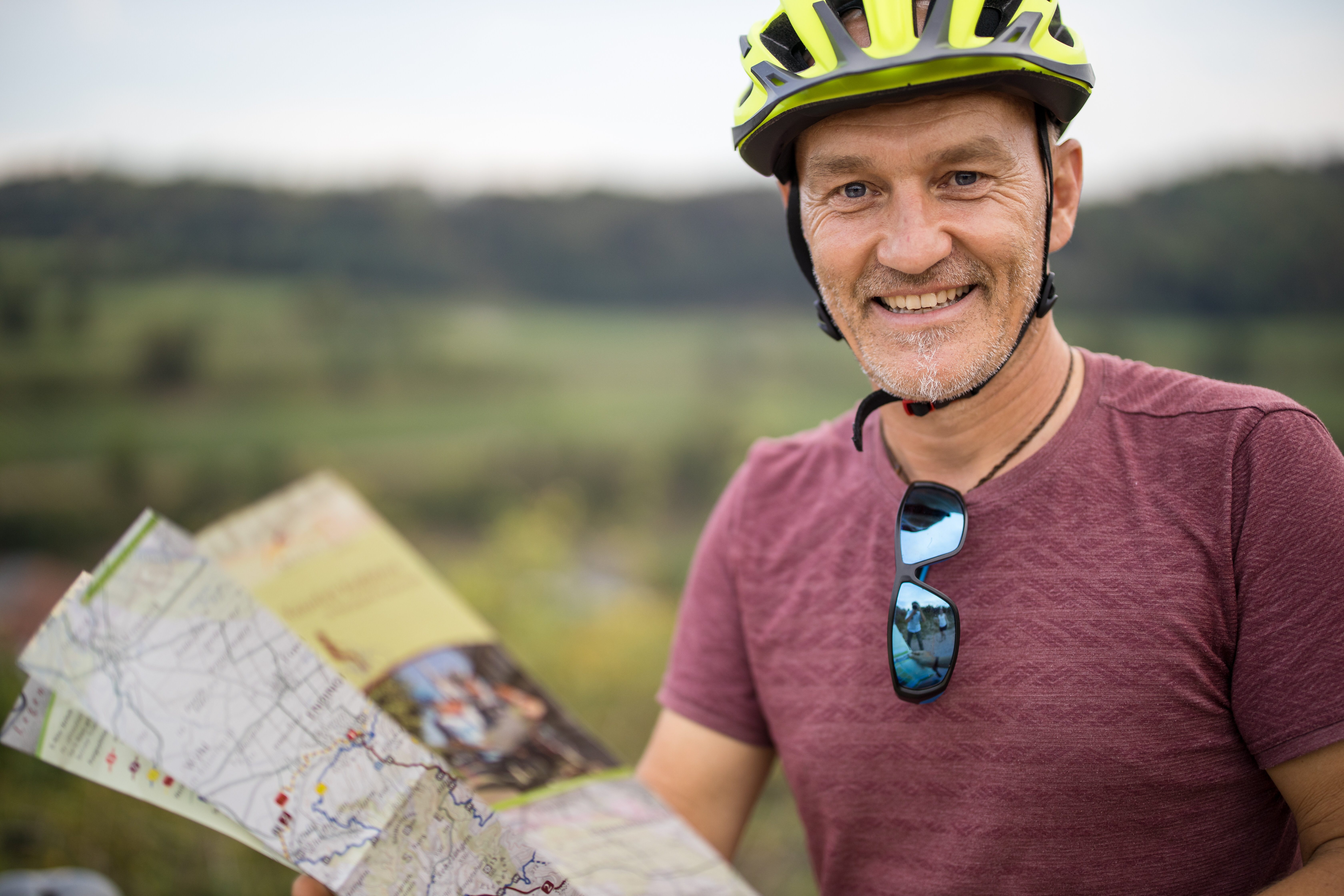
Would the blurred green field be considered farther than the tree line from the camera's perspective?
No

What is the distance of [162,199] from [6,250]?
1036 mm

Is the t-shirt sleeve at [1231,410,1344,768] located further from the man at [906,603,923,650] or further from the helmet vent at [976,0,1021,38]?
Result: the helmet vent at [976,0,1021,38]

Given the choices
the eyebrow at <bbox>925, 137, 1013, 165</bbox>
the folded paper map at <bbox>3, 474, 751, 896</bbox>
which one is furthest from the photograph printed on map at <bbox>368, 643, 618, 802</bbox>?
the eyebrow at <bbox>925, 137, 1013, 165</bbox>

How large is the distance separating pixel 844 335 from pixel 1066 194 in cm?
53

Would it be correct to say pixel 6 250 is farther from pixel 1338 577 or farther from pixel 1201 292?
pixel 1201 292

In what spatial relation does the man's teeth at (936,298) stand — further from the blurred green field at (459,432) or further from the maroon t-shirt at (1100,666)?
the blurred green field at (459,432)

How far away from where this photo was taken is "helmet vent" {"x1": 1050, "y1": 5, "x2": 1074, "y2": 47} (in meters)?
1.78

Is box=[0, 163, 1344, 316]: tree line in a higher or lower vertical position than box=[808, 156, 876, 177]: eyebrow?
higher

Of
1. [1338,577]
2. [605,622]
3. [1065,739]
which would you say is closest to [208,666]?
[1065,739]

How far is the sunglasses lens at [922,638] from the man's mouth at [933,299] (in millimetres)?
521

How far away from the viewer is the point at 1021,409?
1.74 m

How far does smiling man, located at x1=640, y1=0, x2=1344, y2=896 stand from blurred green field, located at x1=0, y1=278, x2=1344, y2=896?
3.03 metres

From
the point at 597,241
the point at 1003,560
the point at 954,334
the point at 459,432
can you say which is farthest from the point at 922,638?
the point at 597,241

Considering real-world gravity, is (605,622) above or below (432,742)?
below
